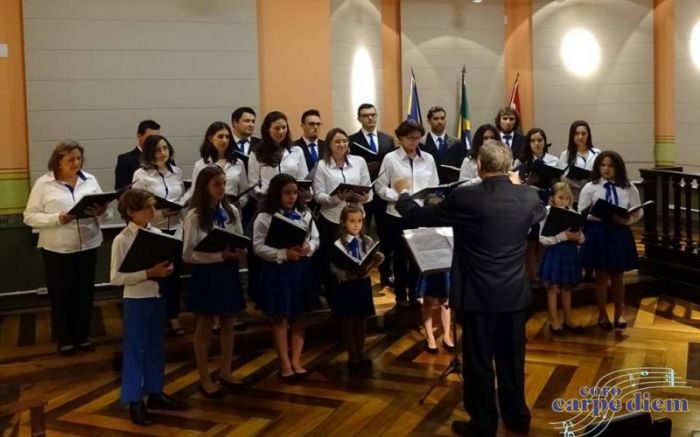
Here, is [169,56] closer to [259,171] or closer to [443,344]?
[259,171]

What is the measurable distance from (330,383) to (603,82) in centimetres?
566

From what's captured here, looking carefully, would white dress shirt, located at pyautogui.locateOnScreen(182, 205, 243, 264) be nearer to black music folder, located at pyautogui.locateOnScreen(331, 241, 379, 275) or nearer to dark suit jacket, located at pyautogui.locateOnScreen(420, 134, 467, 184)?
black music folder, located at pyautogui.locateOnScreen(331, 241, 379, 275)

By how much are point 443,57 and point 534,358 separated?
14.0 feet

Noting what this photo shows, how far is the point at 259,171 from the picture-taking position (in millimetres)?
4844

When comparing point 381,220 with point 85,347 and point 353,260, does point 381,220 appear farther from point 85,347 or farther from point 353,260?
point 85,347

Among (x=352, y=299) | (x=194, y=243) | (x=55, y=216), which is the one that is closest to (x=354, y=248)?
(x=352, y=299)

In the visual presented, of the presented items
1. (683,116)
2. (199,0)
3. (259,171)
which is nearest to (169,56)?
(199,0)

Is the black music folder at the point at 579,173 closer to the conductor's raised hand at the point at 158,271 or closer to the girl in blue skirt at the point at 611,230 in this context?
the girl in blue skirt at the point at 611,230

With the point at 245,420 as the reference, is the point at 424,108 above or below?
above

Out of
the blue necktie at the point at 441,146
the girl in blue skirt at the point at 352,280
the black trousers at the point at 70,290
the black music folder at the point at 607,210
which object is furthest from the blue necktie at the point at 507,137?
the black trousers at the point at 70,290

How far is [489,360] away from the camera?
333 cm

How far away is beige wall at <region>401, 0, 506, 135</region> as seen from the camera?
309 inches

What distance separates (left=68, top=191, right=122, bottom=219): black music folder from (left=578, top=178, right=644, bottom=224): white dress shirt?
2.98 m

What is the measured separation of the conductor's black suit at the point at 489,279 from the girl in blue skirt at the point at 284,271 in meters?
0.91
